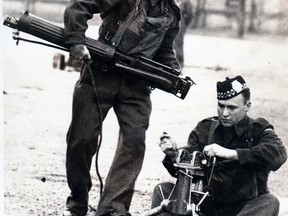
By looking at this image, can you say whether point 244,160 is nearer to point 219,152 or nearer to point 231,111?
point 219,152

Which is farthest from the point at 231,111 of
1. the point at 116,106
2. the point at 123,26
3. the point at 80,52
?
the point at 80,52

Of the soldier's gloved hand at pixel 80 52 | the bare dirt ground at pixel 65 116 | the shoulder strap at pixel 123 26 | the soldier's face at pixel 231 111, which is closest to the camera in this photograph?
the soldier's gloved hand at pixel 80 52

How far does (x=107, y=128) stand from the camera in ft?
13.5

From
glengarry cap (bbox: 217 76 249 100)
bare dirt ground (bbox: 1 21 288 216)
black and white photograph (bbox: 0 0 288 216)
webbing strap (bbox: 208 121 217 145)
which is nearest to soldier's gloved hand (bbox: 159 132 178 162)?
black and white photograph (bbox: 0 0 288 216)

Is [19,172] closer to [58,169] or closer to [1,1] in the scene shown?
[58,169]

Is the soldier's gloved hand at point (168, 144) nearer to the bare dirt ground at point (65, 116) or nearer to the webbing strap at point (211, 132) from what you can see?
the webbing strap at point (211, 132)

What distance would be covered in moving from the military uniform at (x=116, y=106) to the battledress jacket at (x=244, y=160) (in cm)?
20

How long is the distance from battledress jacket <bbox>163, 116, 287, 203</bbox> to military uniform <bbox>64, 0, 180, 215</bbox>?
0.20m

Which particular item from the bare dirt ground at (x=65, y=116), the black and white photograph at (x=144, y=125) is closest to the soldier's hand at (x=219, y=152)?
the black and white photograph at (x=144, y=125)

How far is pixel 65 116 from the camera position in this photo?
15.8 ft

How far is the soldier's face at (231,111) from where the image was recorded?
3.07 metres

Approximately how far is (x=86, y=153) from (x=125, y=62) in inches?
16.6

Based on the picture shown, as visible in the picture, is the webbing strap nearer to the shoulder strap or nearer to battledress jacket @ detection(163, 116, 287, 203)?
battledress jacket @ detection(163, 116, 287, 203)

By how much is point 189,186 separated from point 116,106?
0.47 meters
